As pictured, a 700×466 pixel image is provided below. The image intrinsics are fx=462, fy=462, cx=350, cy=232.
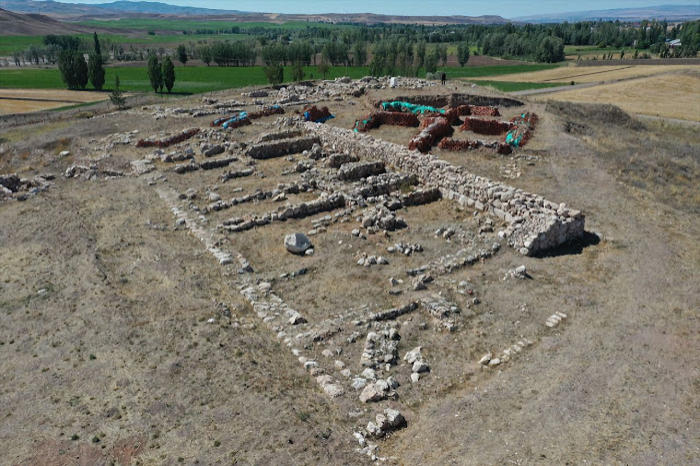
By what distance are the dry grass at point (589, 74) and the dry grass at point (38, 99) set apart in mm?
65309

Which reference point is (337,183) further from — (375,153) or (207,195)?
(207,195)

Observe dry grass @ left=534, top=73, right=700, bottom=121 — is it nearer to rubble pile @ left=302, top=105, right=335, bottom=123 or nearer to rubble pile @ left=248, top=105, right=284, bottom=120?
rubble pile @ left=302, top=105, right=335, bottom=123

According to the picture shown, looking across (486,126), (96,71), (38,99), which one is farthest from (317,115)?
(96,71)

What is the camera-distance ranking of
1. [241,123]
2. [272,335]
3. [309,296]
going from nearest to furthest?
[272,335], [309,296], [241,123]

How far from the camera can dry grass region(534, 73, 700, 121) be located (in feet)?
→ 161

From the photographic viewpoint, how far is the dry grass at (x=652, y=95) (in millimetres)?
49125

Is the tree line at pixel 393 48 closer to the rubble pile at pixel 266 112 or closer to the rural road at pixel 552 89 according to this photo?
the rural road at pixel 552 89

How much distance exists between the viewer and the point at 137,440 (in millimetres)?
9164

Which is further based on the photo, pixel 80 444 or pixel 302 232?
pixel 302 232

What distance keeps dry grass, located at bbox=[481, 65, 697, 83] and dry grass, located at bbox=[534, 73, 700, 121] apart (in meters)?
6.61

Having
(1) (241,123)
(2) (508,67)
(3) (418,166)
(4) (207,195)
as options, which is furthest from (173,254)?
(2) (508,67)

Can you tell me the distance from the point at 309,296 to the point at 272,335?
7.17ft

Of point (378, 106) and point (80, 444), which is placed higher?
point (378, 106)

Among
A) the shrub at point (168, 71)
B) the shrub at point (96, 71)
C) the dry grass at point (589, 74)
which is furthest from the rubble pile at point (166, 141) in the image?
the dry grass at point (589, 74)
